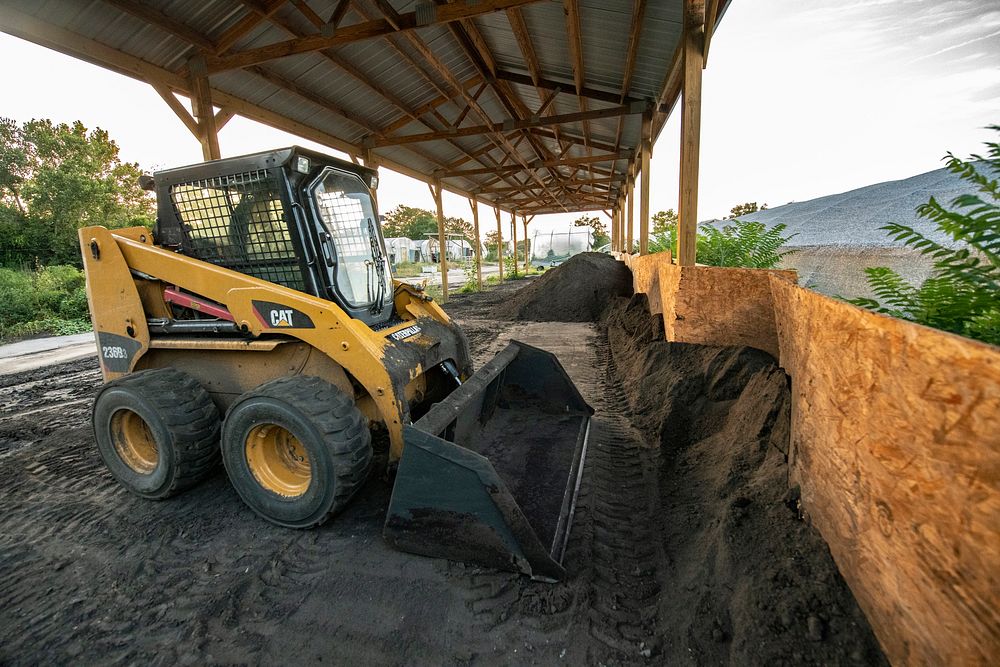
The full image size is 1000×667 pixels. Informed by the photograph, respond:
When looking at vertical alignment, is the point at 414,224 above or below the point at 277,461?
above

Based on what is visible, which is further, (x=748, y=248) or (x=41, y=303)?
(x=41, y=303)

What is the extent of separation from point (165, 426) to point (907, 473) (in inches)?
144

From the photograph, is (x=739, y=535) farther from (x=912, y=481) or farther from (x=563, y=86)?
(x=563, y=86)

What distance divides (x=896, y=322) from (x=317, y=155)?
319 centimetres

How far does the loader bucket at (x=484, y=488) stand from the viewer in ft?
7.09

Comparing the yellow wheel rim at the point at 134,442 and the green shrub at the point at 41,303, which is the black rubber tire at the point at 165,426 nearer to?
the yellow wheel rim at the point at 134,442

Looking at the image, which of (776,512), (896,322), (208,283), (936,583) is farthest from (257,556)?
(896,322)

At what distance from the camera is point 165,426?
2.83 meters

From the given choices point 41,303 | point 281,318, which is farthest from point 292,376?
point 41,303

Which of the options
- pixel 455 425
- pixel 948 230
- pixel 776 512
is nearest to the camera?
pixel 948 230

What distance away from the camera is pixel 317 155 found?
9.95 ft

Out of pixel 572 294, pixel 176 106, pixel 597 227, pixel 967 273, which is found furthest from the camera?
pixel 597 227

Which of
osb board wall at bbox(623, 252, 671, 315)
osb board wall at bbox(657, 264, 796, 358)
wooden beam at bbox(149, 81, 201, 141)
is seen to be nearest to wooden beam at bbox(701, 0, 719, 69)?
osb board wall at bbox(623, 252, 671, 315)

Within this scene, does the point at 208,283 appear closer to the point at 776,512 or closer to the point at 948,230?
the point at 776,512
